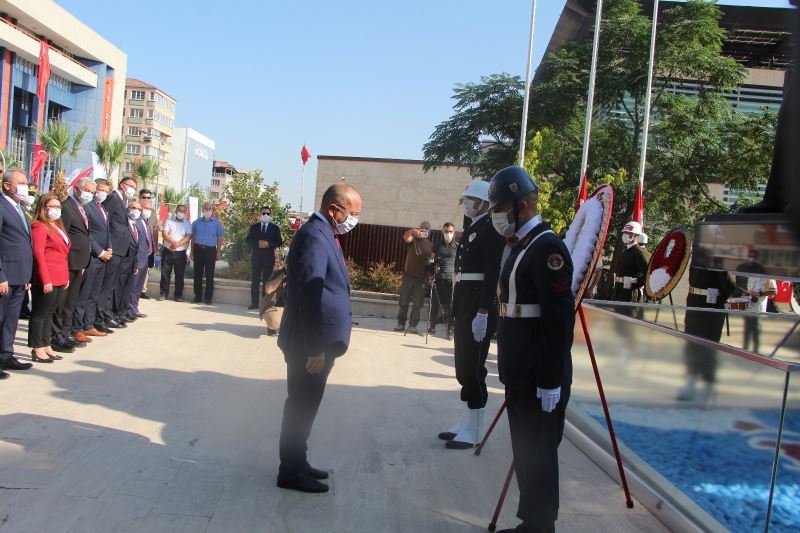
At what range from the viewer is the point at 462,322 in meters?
5.38

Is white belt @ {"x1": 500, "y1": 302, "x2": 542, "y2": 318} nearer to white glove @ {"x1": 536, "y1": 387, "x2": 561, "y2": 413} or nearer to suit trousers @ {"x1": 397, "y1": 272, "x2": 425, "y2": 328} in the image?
white glove @ {"x1": 536, "y1": 387, "x2": 561, "y2": 413}

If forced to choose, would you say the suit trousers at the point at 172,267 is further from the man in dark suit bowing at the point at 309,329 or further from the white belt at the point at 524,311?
the white belt at the point at 524,311

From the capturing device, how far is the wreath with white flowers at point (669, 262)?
6.36 meters

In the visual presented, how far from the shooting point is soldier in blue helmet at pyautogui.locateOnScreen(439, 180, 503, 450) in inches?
207

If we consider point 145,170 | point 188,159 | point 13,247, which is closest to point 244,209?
point 13,247

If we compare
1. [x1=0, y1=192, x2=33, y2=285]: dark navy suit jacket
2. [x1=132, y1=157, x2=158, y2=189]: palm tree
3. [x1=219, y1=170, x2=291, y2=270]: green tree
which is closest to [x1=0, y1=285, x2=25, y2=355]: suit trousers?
[x1=0, y1=192, x2=33, y2=285]: dark navy suit jacket

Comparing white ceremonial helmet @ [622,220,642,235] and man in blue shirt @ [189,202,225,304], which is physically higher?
white ceremonial helmet @ [622,220,642,235]

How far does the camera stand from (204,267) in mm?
13930

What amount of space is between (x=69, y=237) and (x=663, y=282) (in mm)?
6779

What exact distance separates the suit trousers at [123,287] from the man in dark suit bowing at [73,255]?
175 centimetres

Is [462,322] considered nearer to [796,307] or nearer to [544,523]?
[544,523]

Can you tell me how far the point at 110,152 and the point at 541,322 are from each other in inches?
1971

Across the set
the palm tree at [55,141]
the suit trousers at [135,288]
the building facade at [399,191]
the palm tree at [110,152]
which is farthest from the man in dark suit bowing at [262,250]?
the palm tree at [110,152]

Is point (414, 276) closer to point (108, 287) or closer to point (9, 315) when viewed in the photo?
point (108, 287)
